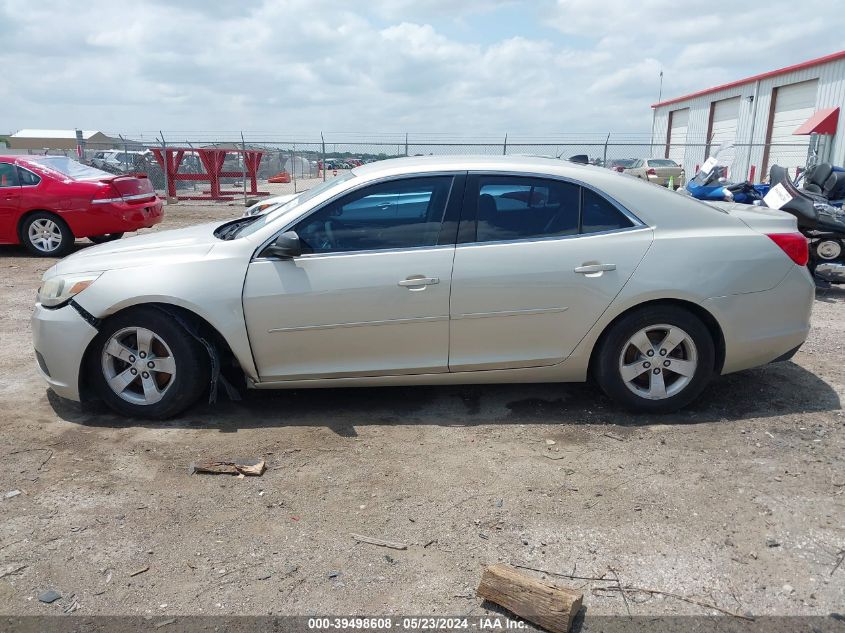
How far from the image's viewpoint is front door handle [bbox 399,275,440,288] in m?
4.00

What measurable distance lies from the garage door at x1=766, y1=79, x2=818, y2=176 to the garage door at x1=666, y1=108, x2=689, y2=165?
811 cm

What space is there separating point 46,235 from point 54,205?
0.50m

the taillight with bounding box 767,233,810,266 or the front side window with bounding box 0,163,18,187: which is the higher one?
the front side window with bounding box 0,163,18,187

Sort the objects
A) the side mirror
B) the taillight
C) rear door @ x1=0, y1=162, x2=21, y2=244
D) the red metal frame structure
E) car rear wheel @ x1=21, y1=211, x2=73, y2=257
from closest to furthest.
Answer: the side mirror → the taillight → rear door @ x1=0, y1=162, x2=21, y2=244 → car rear wheel @ x1=21, y1=211, x2=73, y2=257 → the red metal frame structure

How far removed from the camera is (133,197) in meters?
10.8

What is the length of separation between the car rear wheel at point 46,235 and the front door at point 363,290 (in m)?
7.84

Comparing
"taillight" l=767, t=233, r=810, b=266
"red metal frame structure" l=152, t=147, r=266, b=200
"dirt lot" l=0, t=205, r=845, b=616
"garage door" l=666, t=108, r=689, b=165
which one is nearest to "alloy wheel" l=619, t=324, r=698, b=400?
"dirt lot" l=0, t=205, r=845, b=616

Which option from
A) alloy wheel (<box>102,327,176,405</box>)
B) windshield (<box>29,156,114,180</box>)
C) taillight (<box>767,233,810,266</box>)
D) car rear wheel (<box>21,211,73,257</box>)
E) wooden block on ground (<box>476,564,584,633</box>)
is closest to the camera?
wooden block on ground (<box>476,564,584,633</box>)

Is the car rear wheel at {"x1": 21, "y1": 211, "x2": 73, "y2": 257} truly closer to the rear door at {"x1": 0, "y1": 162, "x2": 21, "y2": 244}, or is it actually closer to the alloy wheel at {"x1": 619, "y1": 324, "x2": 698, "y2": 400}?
the rear door at {"x1": 0, "y1": 162, "x2": 21, "y2": 244}

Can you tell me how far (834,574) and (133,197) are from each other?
10.6m

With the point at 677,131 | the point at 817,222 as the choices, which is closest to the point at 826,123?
the point at 677,131

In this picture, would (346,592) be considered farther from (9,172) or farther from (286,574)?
(9,172)

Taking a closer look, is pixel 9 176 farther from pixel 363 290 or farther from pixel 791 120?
pixel 791 120

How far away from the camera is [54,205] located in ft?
33.6
